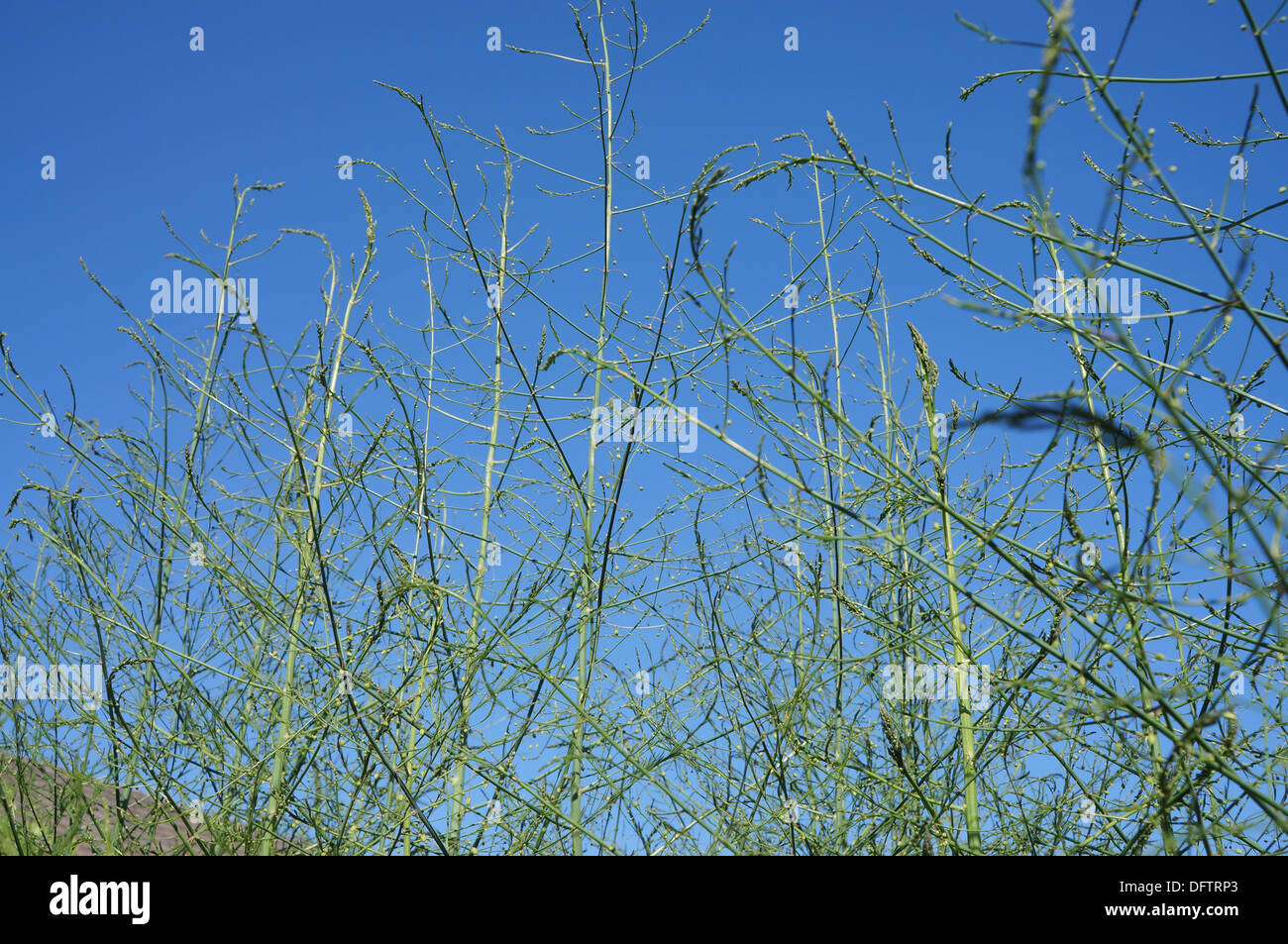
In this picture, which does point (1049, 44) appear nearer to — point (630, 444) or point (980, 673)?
point (630, 444)

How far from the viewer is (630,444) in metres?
2.52

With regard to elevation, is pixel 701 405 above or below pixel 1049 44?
above

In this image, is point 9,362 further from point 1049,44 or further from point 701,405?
point 1049,44
